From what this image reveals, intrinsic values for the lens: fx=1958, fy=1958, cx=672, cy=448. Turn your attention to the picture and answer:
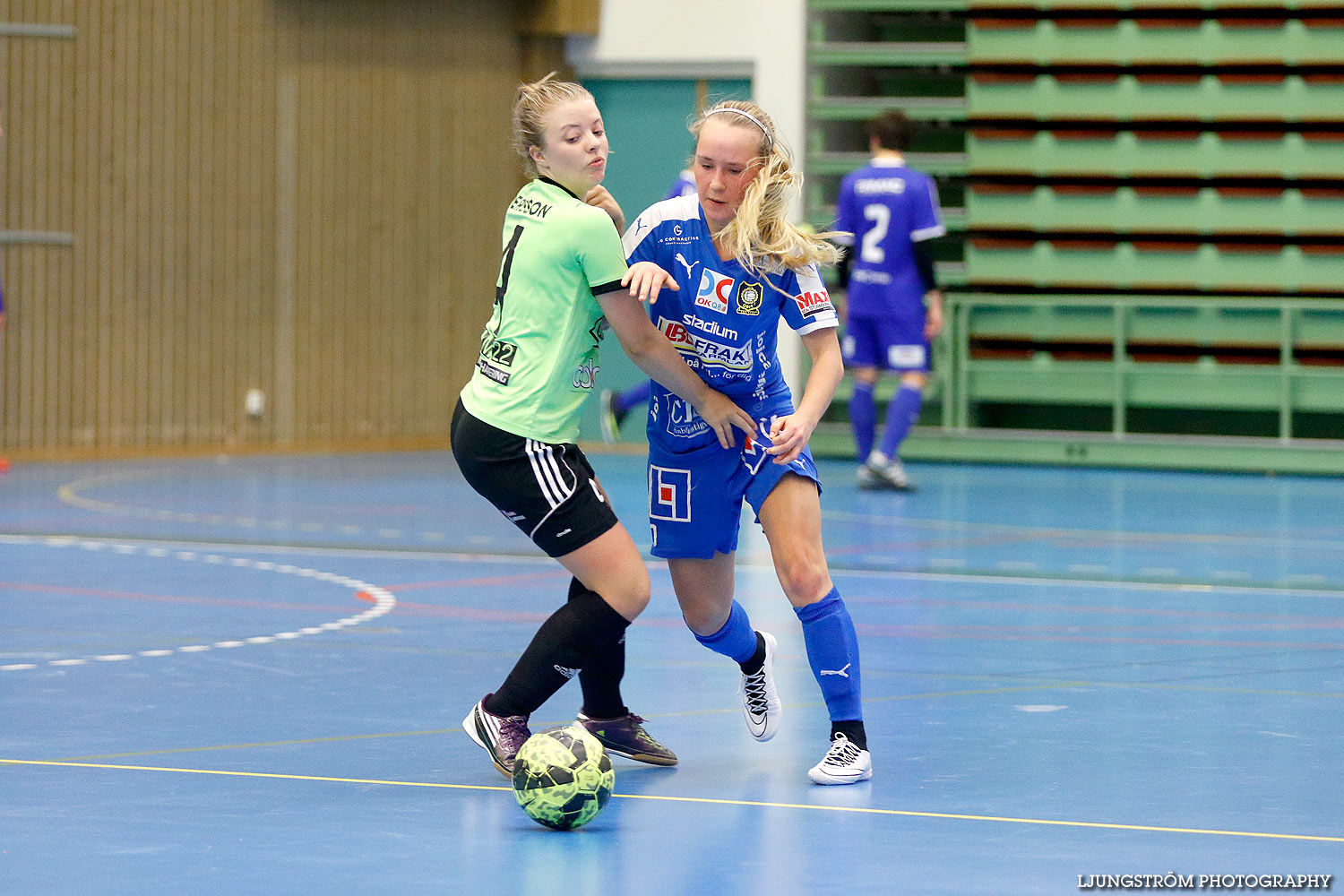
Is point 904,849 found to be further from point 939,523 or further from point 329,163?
point 329,163

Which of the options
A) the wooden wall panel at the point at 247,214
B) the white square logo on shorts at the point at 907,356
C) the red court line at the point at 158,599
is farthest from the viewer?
the wooden wall panel at the point at 247,214

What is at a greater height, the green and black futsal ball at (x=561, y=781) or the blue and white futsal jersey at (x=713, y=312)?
the blue and white futsal jersey at (x=713, y=312)

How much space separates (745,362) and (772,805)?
3.35 ft

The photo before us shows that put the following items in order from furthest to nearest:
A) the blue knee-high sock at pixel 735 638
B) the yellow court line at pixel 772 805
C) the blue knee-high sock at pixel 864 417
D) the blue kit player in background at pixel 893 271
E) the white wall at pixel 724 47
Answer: the white wall at pixel 724 47 < the blue knee-high sock at pixel 864 417 < the blue kit player in background at pixel 893 271 < the blue knee-high sock at pixel 735 638 < the yellow court line at pixel 772 805

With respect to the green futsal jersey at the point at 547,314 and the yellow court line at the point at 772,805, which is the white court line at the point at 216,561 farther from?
the green futsal jersey at the point at 547,314

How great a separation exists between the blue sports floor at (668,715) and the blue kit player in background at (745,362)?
1.55 feet

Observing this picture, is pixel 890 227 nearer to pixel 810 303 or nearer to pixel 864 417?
pixel 864 417

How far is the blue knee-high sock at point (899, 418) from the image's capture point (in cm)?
1227

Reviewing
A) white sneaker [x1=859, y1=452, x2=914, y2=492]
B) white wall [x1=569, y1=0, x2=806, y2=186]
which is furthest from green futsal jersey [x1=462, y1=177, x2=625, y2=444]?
white wall [x1=569, y1=0, x2=806, y2=186]

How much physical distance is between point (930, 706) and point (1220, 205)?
1031cm

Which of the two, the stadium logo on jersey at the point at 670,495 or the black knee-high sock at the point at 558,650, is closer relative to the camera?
the black knee-high sock at the point at 558,650

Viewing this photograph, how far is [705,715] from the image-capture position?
5258 millimetres

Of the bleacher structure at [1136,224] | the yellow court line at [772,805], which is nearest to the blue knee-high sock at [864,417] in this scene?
the bleacher structure at [1136,224]

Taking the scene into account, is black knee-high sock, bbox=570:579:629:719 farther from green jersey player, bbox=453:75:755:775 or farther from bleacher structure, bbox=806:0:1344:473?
bleacher structure, bbox=806:0:1344:473
